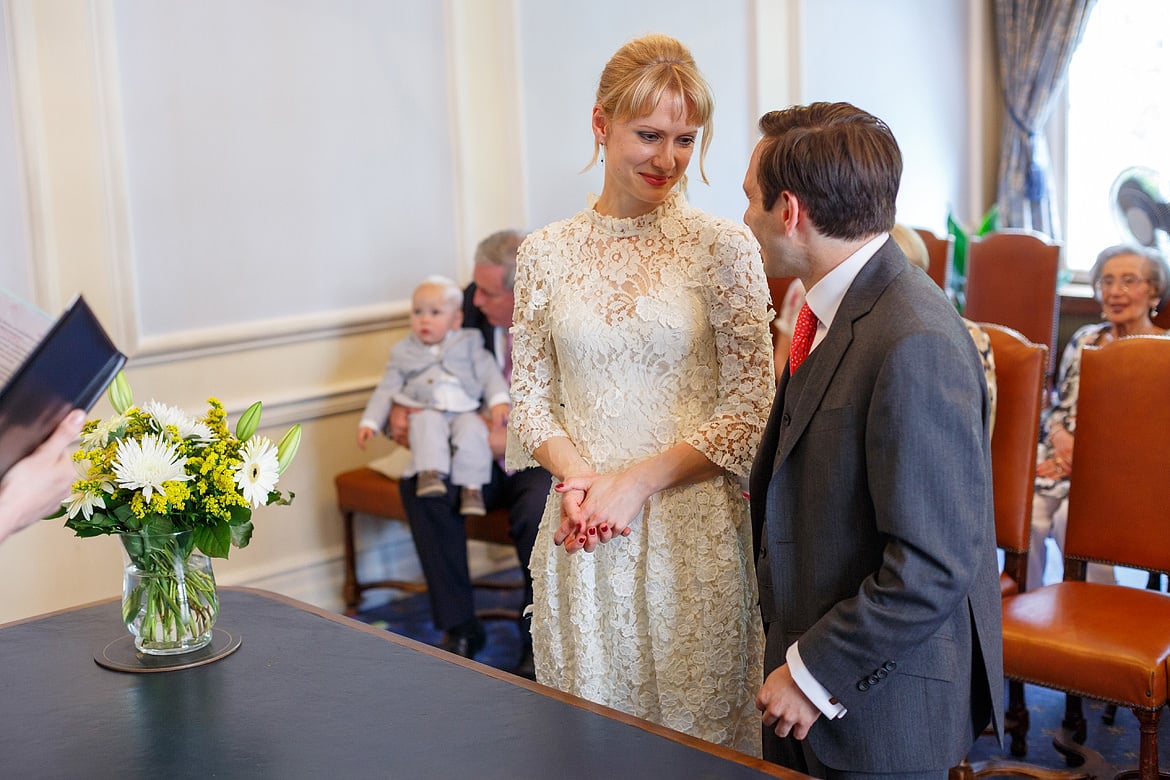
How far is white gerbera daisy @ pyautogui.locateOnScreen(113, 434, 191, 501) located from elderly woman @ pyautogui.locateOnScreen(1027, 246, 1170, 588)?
292 centimetres

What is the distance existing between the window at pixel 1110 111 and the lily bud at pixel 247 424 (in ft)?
17.7

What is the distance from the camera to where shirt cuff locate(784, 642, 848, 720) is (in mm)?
1660

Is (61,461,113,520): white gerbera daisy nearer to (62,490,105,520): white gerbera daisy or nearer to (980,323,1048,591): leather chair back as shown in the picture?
(62,490,105,520): white gerbera daisy

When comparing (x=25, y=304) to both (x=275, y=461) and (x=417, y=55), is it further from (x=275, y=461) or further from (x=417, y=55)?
(x=417, y=55)

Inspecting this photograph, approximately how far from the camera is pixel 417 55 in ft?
15.1

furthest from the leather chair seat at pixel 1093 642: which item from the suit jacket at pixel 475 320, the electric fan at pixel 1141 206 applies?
the electric fan at pixel 1141 206

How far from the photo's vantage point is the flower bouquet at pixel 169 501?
1.78 m

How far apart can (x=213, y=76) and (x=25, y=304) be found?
2.63 meters

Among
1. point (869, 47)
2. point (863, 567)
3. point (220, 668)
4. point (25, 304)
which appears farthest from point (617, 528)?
point (869, 47)

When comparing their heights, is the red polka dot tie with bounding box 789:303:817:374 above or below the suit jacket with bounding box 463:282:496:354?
above

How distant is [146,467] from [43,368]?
24 cm

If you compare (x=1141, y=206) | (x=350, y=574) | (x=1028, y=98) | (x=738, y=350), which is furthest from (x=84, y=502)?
(x=1028, y=98)

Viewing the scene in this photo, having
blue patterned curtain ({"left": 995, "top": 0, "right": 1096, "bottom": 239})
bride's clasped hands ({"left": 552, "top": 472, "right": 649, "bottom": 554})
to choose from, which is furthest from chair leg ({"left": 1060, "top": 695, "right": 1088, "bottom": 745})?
blue patterned curtain ({"left": 995, "top": 0, "right": 1096, "bottom": 239})

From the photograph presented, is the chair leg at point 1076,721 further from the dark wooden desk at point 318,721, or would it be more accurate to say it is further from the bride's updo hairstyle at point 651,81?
the dark wooden desk at point 318,721
